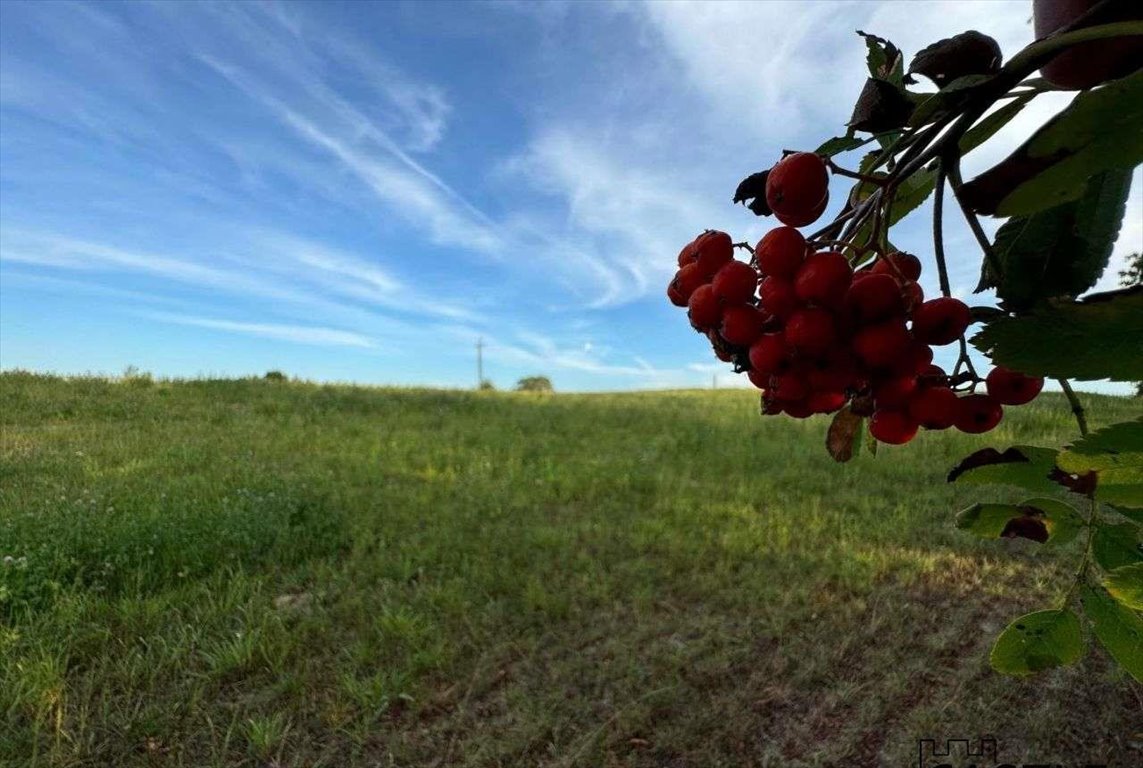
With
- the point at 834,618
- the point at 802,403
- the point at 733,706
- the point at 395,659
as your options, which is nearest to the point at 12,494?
the point at 395,659

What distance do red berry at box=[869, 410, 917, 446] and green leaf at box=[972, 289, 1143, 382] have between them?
0.12 meters

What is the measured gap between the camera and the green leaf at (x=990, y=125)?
90 cm

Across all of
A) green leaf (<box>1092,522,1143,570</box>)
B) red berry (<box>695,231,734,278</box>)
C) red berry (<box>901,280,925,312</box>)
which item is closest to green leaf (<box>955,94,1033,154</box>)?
red berry (<box>901,280,925,312</box>)

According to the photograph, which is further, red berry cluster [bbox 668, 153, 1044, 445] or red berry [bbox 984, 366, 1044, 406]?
red berry [bbox 984, 366, 1044, 406]

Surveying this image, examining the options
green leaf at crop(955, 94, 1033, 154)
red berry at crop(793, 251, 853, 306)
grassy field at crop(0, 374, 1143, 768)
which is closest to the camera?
red berry at crop(793, 251, 853, 306)

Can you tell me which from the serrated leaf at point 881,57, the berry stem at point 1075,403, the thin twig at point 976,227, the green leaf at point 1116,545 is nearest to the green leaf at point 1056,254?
the thin twig at point 976,227

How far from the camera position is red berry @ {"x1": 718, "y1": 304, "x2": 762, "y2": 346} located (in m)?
0.72

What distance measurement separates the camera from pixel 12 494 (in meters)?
4.36

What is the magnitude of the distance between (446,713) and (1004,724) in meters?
2.04

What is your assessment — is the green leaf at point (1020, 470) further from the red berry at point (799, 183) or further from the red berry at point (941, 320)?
the red berry at point (799, 183)

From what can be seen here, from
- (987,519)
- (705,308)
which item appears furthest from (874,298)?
(987,519)

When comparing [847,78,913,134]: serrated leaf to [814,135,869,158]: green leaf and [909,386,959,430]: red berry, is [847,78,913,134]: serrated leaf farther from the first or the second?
[909,386,959,430]: red berry

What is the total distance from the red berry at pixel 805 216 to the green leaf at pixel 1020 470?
44 cm

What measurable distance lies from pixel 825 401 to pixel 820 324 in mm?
184
